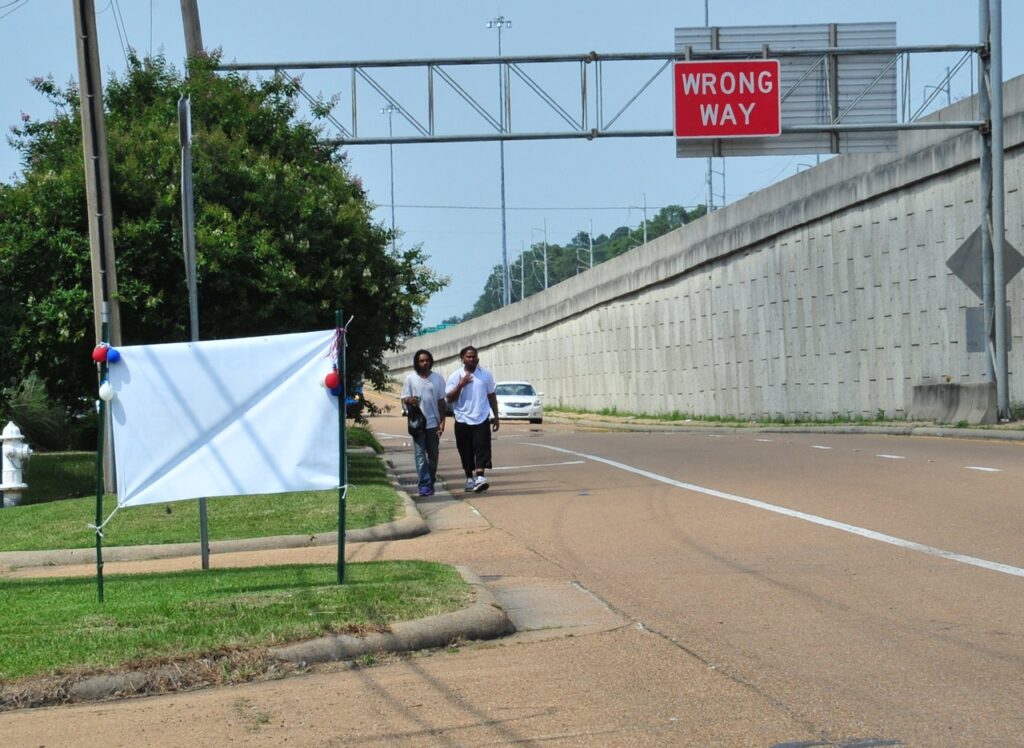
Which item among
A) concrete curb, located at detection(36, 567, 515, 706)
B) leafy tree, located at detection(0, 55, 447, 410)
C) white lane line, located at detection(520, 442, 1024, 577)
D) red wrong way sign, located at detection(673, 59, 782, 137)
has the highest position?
red wrong way sign, located at detection(673, 59, 782, 137)

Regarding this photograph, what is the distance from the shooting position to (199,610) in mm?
8430

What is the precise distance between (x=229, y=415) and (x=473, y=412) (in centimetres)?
909

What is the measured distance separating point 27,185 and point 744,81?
14.0 meters

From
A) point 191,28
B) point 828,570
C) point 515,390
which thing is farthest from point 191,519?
point 515,390

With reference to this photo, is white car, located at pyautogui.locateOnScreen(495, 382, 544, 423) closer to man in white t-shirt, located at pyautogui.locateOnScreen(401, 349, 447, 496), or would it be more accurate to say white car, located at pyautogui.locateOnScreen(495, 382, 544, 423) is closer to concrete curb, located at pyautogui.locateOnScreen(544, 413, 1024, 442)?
concrete curb, located at pyautogui.locateOnScreen(544, 413, 1024, 442)

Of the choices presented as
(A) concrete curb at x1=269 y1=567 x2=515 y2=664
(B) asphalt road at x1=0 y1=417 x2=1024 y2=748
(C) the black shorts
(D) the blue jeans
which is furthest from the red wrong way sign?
(A) concrete curb at x1=269 y1=567 x2=515 y2=664

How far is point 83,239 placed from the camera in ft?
61.8

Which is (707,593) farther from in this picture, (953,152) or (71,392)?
(953,152)

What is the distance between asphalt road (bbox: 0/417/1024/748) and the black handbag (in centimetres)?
269

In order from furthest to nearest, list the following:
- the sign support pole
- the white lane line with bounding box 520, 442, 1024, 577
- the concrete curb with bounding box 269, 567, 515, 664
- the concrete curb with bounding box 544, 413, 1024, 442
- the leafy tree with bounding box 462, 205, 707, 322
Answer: the leafy tree with bounding box 462, 205, 707, 322, the concrete curb with bounding box 544, 413, 1024, 442, the white lane line with bounding box 520, 442, 1024, 577, the sign support pole, the concrete curb with bounding box 269, 567, 515, 664

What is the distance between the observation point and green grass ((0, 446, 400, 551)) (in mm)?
13453

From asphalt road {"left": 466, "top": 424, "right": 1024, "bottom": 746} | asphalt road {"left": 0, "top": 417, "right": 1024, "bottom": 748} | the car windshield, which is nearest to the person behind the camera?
asphalt road {"left": 0, "top": 417, "right": 1024, "bottom": 748}

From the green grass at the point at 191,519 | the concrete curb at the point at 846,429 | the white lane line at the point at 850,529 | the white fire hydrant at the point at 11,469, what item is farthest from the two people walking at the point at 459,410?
the concrete curb at the point at 846,429

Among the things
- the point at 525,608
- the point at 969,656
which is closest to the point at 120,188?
the point at 525,608
